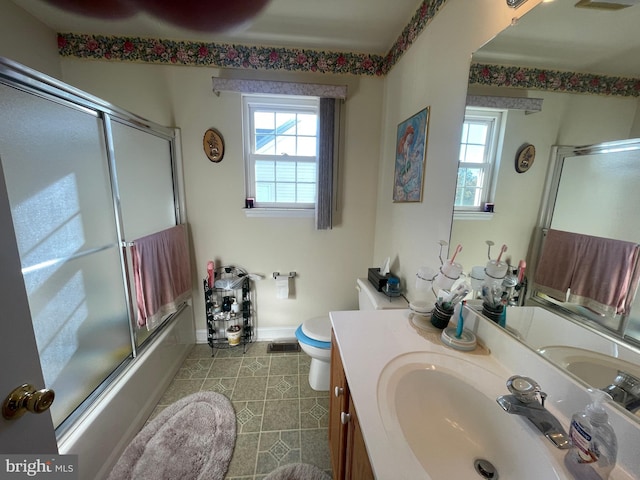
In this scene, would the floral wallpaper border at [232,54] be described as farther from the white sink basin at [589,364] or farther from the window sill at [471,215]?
the white sink basin at [589,364]

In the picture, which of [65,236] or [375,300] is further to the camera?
[375,300]

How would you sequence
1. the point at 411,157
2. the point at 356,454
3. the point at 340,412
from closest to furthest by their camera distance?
the point at 356,454, the point at 340,412, the point at 411,157

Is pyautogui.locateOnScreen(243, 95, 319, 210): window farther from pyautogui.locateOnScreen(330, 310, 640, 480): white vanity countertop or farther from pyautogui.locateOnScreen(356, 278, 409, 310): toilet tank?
pyautogui.locateOnScreen(330, 310, 640, 480): white vanity countertop

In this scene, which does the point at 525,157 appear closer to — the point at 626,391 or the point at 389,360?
the point at 626,391

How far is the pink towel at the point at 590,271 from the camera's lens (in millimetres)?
609

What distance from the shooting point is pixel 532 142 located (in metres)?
0.84

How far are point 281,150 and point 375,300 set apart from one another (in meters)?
1.46

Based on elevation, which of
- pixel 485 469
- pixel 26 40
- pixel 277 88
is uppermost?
pixel 26 40

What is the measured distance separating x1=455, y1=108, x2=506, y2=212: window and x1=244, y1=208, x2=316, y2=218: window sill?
129 centimetres

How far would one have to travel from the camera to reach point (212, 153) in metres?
2.01

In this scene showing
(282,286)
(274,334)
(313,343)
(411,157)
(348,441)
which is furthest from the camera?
(274,334)

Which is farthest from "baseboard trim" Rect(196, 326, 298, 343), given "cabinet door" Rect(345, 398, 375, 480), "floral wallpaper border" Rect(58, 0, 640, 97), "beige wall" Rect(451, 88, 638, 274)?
"floral wallpaper border" Rect(58, 0, 640, 97)

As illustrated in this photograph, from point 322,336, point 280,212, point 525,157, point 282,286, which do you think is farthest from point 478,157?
point 282,286

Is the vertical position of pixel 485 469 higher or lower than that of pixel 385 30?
lower
